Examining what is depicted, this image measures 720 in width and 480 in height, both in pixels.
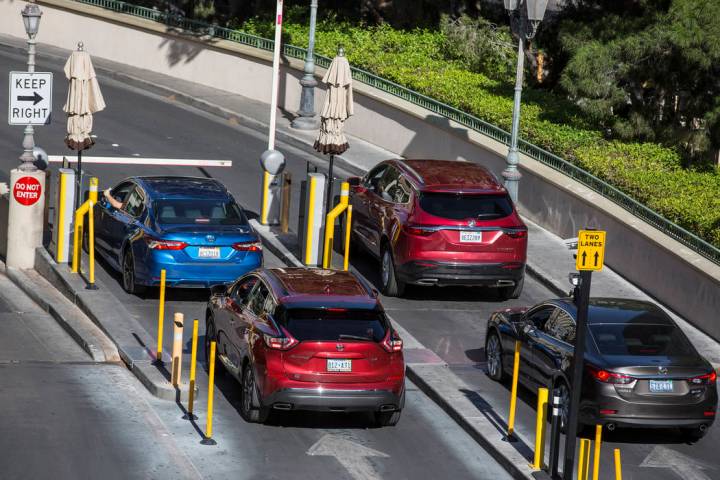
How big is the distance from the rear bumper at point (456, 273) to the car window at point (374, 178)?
2.18 m

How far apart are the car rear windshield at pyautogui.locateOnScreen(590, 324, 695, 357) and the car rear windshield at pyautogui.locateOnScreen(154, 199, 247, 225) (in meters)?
6.55

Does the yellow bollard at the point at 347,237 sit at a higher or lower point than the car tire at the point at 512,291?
higher

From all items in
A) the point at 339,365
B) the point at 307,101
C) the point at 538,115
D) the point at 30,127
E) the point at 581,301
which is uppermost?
the point at 538,115

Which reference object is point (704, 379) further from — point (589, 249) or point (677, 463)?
point (589, 249)

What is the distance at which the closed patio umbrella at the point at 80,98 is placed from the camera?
71.7 feet

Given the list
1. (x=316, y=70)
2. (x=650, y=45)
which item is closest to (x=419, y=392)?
(x=650, y=45)

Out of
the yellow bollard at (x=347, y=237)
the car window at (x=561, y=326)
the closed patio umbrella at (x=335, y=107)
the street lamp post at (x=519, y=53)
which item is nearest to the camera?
the car window at (x=561, y=326)

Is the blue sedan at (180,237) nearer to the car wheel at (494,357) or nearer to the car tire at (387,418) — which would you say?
the car wheel at (494,357)

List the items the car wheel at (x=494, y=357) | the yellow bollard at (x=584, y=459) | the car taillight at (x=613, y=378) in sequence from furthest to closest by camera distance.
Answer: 1. the car wheel at (x=494, y=357)
2. the car taillight at (x=613, y=378)
3. the yellow bollard at (x=584, y=459)

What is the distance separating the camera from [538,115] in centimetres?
2845

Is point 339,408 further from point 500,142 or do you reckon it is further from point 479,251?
point 500,142

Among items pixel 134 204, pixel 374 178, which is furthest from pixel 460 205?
pixel 134 204

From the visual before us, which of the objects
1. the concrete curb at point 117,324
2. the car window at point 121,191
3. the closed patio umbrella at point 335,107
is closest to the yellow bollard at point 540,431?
the concrete curb at point 117,324

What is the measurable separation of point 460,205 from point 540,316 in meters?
3.88
